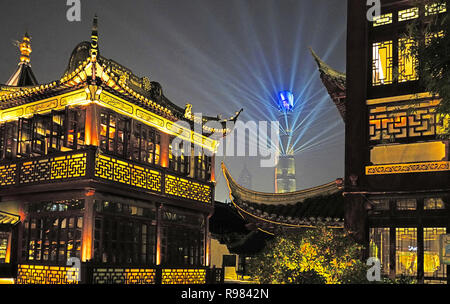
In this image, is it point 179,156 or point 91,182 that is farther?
point 179,156

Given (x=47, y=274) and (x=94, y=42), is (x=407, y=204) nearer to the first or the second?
(x=94, y=42)

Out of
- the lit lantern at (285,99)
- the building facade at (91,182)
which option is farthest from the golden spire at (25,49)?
the lit lantern at (285,99)

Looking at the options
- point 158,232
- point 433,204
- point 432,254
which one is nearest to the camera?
point 432,254

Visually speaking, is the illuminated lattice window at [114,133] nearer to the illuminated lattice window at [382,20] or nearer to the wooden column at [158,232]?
the wooden column at [158,232]

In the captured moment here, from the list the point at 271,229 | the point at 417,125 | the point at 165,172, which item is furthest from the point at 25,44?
the point at 417,125

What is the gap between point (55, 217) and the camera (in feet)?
51.6

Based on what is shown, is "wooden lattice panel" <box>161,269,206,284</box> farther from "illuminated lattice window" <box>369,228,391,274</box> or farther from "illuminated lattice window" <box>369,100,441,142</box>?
"illuminated lattice window" <box>369,100,441,142</box>

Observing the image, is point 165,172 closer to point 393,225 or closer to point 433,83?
point 393,225

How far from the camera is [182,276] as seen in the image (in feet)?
61.7

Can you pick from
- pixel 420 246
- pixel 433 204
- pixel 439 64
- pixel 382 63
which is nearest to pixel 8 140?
pixel 382 63

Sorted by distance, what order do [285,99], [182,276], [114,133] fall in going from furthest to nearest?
[285,99] < [182,276] < [114,133]

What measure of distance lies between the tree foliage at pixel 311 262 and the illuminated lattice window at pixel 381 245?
143 inches

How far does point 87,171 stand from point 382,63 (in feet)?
27.5
